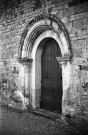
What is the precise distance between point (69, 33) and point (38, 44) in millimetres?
1571

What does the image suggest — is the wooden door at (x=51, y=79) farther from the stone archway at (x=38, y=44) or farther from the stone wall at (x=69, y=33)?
the stone wall at (x=69, y=33)

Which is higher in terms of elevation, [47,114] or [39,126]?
[47,114]

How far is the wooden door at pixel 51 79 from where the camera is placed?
5656mm

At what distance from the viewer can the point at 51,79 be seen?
5879 mm

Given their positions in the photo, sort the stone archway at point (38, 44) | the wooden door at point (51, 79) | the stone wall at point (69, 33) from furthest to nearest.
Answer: the wooden door at point (51, 79) → the stone archway at point (38, 44) → the stone wall at point (69, 33)

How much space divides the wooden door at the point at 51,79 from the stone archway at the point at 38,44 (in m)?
0.21

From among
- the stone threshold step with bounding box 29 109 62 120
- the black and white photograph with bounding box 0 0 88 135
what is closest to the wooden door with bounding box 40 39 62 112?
the black and white photograph with bounding box 0 0 88 135

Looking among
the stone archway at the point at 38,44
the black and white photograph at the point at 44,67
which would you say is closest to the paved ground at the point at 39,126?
the black and white photograph at the point at 44,67

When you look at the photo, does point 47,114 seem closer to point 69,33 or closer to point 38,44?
point 38,44

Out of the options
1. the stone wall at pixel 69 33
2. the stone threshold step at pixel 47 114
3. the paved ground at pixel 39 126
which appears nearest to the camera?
the paved ground at pixel 39 126

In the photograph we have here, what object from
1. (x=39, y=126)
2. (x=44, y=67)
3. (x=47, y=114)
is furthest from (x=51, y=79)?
(x=39, y=126)

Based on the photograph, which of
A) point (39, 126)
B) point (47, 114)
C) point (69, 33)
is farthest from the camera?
point (47, 114)

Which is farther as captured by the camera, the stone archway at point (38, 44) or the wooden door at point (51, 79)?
the wooden door at point (51, 79)

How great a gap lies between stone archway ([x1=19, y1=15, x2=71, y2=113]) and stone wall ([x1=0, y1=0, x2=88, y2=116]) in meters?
0.21
